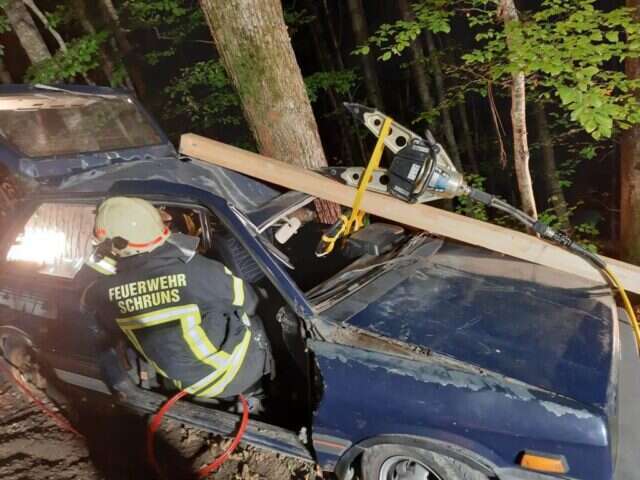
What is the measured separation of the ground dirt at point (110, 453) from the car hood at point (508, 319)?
1.21m

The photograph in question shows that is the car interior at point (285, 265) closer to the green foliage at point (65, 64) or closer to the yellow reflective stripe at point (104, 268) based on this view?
the yellow reflective stripe at point (104, 268)

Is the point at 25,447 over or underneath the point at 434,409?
underneath

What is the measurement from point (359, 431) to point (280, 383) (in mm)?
804

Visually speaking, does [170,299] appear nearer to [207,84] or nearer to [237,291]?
[237,291]

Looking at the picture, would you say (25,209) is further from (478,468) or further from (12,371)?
(478,468)

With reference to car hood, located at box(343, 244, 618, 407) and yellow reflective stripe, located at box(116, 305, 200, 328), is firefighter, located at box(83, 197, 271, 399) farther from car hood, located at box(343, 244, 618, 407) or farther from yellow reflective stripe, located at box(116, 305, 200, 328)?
car hood, located at box(343, 244, 618, 407)

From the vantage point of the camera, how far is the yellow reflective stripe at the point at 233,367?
93.2 inches

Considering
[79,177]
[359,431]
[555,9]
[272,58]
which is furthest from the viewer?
[272,58]

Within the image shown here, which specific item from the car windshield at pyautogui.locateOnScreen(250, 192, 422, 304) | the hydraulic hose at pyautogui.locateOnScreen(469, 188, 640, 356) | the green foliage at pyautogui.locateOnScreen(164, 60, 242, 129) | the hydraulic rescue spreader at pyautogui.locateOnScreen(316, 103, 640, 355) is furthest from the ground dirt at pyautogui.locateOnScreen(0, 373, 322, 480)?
the green foliage at pyautogui.locateOnScreen(164, 60, 242, 129)

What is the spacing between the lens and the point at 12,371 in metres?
3.44

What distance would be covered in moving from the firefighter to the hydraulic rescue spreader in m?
0.70

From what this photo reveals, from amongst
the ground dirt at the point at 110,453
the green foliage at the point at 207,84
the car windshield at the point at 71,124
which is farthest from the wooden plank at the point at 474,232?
the green foliage at the point at 207,84

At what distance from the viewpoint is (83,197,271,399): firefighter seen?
216 centimetres

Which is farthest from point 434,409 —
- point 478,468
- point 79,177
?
point 79,177
